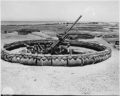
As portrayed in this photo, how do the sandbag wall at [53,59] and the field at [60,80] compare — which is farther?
the sandbag wall at [53,59]

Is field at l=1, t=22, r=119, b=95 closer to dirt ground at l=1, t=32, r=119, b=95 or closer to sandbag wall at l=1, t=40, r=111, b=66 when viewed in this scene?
dirt ground at l=1, t=32, r=119, b=95

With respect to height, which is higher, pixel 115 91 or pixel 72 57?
pixel 72 57

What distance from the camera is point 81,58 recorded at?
11156 millimetres

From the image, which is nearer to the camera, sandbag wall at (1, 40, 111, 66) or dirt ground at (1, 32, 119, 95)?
dirt ground at (1, 32, 119, 95)

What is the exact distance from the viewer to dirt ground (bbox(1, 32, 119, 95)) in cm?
733

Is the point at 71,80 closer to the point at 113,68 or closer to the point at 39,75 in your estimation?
the point at 39,75

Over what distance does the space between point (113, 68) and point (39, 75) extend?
16.8 ft

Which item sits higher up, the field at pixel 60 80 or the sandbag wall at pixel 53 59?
the sandbag wall at pixel 53 59

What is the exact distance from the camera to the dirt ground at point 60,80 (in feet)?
24.0

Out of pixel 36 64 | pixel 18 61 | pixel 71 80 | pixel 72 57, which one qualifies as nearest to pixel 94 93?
pixel 71 80

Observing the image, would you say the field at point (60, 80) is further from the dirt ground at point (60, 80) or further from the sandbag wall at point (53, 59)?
the sandbag wall at point (53, 59)

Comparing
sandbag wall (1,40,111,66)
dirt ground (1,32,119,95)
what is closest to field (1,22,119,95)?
dirt ground (1,32,119,95)

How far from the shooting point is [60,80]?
8484 millimetres

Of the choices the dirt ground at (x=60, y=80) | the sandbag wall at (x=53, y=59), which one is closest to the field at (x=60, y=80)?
the dirt ground at (x=60, y=80)
